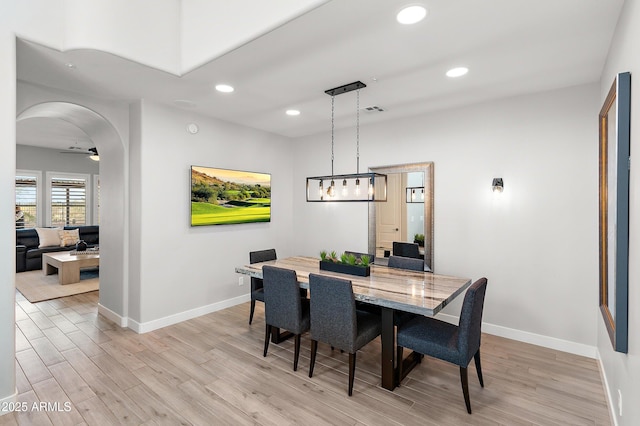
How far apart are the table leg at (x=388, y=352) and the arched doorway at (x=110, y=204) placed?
10.2 feet

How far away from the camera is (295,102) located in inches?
147

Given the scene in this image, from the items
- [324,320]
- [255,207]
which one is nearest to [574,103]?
[324,320]

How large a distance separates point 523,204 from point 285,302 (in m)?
2.66

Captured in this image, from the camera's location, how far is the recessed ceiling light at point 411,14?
76.6 inches

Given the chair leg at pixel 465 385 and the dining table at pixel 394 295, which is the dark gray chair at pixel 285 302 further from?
the chair leg at pixel 465 385

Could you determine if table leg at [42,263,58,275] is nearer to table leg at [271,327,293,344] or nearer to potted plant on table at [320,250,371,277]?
table leg at [271,327,293,344]

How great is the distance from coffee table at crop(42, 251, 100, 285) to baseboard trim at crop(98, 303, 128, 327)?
1957mm

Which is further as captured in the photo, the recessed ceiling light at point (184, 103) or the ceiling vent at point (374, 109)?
the ceiling vent at point (374, 109)

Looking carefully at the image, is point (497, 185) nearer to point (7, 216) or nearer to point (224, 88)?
point (224, 88)

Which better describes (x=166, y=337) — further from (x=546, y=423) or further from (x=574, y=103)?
(x=574, y=103)

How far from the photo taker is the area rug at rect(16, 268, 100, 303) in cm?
505

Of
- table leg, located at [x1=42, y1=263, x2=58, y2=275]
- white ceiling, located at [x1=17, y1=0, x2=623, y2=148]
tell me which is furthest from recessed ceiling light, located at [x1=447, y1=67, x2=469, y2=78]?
table leg, located at [x1=42, y1=263, x2=58, y2=275]

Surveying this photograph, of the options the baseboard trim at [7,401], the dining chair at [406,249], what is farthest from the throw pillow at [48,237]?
the dining chair at [406,249]

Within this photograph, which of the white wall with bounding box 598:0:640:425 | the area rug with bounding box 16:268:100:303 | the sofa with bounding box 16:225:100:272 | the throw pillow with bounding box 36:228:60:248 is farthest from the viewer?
the throw pillow with bounding box 36:228:60:248
